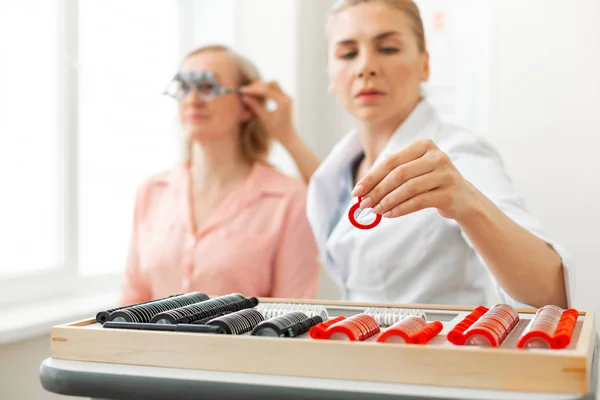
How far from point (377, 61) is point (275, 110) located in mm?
579

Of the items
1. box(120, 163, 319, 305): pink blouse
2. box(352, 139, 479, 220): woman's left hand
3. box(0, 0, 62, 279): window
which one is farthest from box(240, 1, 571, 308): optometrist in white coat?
box(0, 0, 62, 279): window

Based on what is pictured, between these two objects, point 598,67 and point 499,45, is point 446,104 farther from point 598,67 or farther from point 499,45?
point 598,67

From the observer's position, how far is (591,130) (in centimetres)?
233

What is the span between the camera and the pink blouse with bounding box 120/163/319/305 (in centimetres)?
188

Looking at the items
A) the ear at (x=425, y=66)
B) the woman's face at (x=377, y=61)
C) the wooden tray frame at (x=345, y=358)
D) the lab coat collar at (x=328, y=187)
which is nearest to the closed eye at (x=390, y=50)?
the woman's face at (x=377, y=61)

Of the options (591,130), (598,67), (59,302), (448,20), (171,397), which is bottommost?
(59,302)

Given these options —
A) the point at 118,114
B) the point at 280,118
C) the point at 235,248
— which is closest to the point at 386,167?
the point at 235,248

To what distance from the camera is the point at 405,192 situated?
2.97 ft

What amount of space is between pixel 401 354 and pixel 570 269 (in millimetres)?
538

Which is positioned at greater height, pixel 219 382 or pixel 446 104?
pixel 446 104

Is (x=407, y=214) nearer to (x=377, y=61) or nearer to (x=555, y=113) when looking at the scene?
(x=377, y=61)

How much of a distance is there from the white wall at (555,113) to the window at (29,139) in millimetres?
1440

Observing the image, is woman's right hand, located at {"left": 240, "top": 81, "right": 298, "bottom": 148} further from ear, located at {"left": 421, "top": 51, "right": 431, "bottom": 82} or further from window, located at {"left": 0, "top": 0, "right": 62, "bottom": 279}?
window, located at {"left": 0, "top": 0, "right": 62, "bottom": 279}

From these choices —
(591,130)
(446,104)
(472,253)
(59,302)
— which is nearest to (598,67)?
(591,130)
